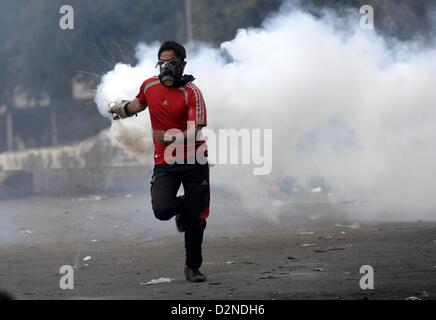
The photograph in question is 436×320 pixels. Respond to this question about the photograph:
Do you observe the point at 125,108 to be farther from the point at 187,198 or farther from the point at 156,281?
the point at 156,281

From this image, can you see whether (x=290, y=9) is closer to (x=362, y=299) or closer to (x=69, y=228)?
(x=69, y=228)

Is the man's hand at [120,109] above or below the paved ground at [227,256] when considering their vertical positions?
above

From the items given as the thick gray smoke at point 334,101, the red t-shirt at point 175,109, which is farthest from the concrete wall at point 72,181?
the red t-shirt at point 175,109

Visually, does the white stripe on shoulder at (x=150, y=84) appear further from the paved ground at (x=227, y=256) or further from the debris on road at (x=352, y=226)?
the debris on road at (x=352, y=226)

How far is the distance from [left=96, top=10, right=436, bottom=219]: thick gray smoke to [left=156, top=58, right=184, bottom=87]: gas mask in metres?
3.93

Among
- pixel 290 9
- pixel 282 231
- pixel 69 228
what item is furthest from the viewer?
pixel 290 9

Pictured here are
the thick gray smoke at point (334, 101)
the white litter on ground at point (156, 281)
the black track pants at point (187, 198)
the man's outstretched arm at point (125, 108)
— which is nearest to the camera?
the white litter on ground at point (156, 281)

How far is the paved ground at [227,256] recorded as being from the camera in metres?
7.90

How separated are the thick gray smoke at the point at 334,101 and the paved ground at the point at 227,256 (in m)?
0.90

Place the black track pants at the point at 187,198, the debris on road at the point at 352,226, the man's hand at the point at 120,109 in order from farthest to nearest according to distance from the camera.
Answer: the debris on road at the point at 352,226 → the man's hand at the point at 120,109 → the black track pants at the point at 187,198

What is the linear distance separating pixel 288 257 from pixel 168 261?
1144mm

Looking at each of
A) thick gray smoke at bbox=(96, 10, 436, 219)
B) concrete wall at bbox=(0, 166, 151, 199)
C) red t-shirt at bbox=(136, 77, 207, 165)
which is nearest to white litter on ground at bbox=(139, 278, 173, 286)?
red t-shirt at bbox=(136, 77, 207, 165)

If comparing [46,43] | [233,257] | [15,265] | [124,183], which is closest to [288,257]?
[233,257]
